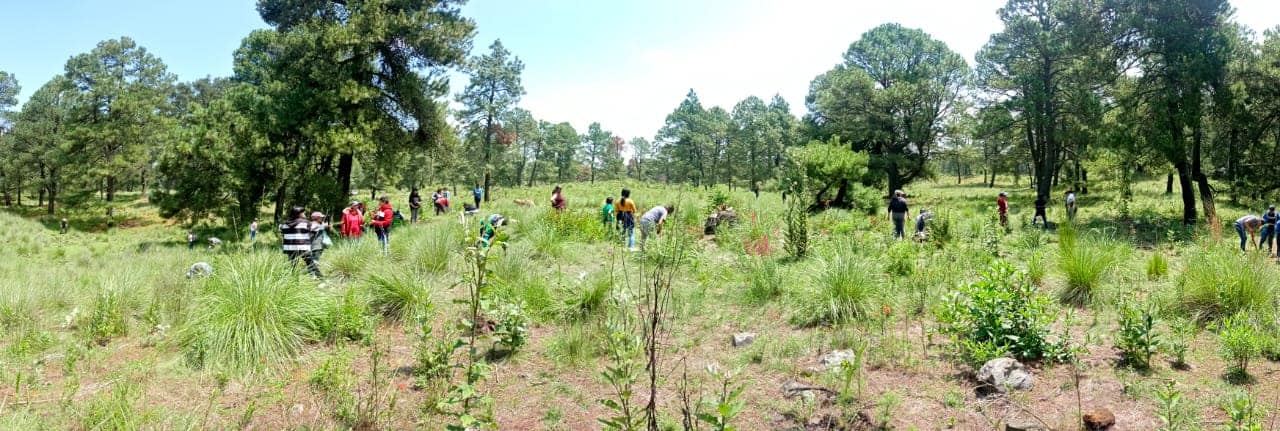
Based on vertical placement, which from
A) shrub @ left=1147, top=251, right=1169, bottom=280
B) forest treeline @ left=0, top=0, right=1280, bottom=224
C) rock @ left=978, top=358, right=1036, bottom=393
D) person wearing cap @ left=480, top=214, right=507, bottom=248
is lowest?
rock @ left=978, top=358, right=1036, bottom=393

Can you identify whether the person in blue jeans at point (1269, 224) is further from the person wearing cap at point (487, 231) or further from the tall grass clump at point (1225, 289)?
the person wearing cap at point (487, 231)

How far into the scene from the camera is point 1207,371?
4609 millimetres

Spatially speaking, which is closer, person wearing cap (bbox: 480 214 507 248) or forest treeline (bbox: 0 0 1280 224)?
person wearing cap (bbox: 480 214 507 248)

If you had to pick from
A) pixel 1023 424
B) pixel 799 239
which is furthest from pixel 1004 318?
pixel 799 239

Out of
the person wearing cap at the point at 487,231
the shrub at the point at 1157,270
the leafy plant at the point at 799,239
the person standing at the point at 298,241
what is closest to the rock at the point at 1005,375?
the person wearing cap at the point at 487,231

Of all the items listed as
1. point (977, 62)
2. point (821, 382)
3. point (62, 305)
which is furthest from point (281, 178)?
point (977, 62)

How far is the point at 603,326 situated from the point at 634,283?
6.14ft

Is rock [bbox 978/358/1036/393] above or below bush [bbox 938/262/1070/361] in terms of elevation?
below

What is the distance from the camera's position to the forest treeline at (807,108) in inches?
619

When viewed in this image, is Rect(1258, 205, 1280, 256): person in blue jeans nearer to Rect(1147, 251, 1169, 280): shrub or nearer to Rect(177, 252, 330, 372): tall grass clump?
Rect(1147, 251, 1169, 280): shrub

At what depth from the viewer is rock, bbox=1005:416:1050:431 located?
3.79 m

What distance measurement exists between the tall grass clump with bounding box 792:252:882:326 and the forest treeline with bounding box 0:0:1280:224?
201 cm

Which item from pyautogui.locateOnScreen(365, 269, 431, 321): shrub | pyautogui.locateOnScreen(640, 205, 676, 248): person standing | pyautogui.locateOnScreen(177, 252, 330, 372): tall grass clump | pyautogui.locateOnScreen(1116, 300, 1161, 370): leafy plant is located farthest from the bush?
pyautogui.locateOnScreen(177, 252, 330, 372): tall grass clump

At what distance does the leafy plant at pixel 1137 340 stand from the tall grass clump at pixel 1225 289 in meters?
1.43
